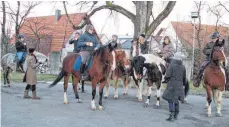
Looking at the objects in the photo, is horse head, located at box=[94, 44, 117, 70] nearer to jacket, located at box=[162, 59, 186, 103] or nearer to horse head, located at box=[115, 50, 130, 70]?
horse head, located at box=[115, 50, 130, 70]

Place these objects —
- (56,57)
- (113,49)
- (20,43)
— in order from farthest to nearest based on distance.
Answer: (56,57) < (20,43) < (113,49)

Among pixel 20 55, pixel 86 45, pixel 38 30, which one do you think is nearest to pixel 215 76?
pixel 86 45

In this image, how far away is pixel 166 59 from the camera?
42.7 feet

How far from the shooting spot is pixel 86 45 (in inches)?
452

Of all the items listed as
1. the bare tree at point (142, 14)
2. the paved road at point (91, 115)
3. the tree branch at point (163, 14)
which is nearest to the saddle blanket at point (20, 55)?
the paved road at point (91, 115)

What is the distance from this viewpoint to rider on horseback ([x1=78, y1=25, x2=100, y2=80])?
1126 cm

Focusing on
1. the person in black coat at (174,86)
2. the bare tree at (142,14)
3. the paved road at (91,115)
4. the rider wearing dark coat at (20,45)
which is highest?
the bare tree at (142,14)

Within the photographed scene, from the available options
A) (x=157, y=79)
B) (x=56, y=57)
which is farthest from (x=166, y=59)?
(x=56, y=57)

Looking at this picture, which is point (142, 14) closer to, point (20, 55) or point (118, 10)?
point (118, 10)

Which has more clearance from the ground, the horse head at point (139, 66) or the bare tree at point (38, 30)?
the bare tree at point (38, 30)

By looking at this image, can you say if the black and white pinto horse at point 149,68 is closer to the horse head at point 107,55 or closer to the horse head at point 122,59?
the horse head at point 122,59

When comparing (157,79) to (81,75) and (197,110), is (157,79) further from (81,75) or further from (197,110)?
(81,75)

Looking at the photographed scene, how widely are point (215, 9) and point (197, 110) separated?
1164 inches

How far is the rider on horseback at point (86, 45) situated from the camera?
1126 centimetres
